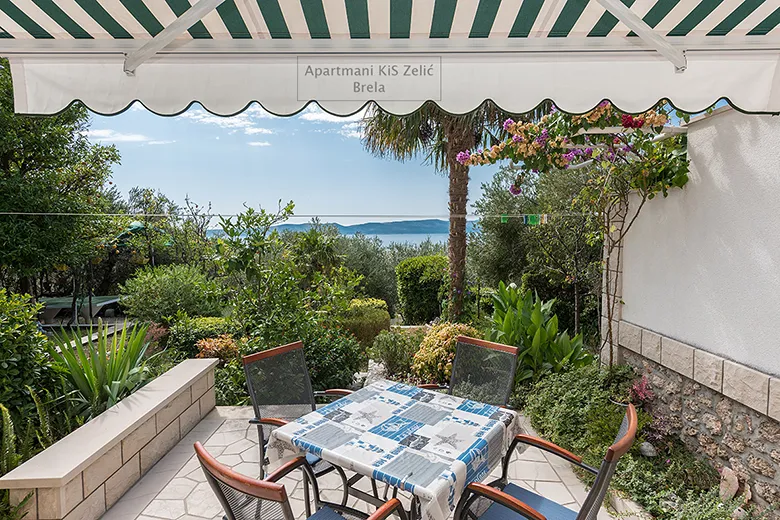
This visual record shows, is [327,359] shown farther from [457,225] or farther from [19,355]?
[457,225]

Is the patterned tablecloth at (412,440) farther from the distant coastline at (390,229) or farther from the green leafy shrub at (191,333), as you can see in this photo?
the distant coastline at (390,229)

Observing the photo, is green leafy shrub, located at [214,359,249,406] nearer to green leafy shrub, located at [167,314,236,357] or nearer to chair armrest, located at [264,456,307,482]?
green leafy shrub, located at [167,314,236,357]

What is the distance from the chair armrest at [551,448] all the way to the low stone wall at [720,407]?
1.36 metres

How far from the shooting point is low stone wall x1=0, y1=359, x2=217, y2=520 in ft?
9.52

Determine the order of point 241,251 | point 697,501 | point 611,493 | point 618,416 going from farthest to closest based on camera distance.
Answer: point 241,251, point 618,416, point 611,493, point 697,501

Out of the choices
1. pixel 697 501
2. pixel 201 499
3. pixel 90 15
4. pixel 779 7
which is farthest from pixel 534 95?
pixel 201 499

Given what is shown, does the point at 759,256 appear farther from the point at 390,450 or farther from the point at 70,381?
the point at 70,381

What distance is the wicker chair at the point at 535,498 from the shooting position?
2.04 m

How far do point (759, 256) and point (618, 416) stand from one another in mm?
1862

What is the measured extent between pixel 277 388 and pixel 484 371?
5.53 feet

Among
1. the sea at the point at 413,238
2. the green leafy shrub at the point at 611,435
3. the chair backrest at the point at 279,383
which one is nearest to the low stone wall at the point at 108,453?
the chair backrest at the point at 279,383

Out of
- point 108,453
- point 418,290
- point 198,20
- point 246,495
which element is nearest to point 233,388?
point 108,453

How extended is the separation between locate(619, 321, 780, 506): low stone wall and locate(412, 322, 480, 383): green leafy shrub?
2090 millimetres

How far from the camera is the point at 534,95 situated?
7.52 feet
